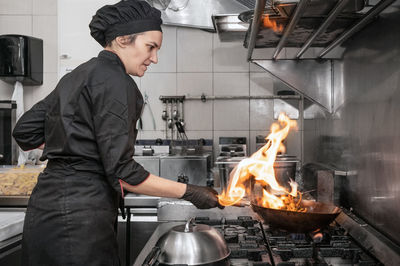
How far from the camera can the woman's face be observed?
1238 millimetres

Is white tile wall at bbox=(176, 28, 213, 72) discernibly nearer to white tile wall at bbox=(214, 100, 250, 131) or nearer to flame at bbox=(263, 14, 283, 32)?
white tile wall at bbox=(214, 100, 250, 131)

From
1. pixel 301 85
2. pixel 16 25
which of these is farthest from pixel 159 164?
pixel 16 25

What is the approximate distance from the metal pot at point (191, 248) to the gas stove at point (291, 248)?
0.05m

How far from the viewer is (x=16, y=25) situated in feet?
12.0

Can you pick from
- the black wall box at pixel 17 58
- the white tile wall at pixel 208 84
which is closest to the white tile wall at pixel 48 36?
the black wall box at pixel 17 58

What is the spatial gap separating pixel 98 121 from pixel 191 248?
19.2 inches

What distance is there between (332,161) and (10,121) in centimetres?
296

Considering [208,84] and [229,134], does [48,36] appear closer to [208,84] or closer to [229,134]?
[208,84]

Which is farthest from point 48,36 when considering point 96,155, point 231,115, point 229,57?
point 96,155

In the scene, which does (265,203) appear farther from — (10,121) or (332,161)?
(10,121)

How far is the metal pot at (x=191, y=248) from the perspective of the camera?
3.36ft

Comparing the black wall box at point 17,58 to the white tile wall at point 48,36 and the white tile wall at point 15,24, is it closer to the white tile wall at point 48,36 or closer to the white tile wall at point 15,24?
the white tile wall at point 48,36

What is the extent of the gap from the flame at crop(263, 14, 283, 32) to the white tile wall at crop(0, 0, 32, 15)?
306 cm

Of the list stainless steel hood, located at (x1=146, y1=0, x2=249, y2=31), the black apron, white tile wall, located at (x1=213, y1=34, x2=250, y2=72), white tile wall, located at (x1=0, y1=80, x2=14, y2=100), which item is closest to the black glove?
the black apron
